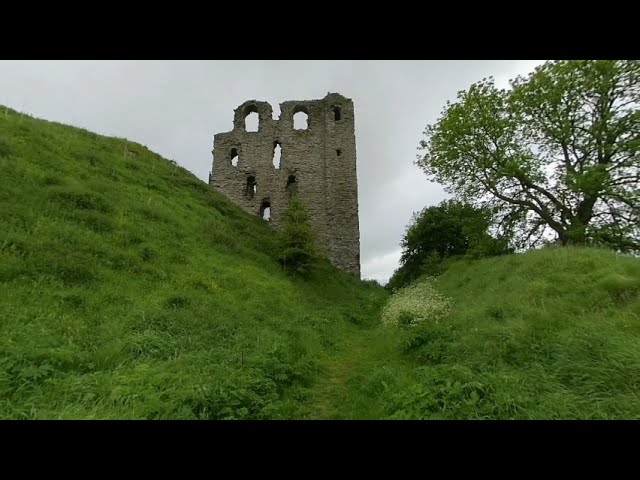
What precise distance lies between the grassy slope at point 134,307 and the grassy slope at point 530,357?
145 centimetres

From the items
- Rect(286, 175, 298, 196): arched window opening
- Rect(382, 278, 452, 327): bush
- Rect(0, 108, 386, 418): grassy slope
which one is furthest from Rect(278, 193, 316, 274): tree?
Rect(286, 175, 298, 196): arched window opening

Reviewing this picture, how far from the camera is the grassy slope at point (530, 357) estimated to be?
4305mm

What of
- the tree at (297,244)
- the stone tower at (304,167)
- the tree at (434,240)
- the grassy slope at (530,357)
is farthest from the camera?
the stone tower at (304,167)

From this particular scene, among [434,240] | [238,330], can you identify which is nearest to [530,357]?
[238,330]

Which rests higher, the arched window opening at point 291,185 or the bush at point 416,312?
the arched window opening at point 291,185

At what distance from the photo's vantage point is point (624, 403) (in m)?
3.92

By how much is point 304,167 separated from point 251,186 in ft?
15.1

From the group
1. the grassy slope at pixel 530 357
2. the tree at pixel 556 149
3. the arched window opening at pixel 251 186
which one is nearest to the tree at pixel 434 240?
the tree at pixel 556 149

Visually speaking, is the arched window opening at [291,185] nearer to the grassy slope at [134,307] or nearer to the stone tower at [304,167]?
the stone tower at [304,167]

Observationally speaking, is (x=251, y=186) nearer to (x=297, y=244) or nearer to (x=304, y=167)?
(x=304, y=167)

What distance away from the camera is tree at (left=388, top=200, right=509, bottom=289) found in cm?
1995

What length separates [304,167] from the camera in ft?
93.5
